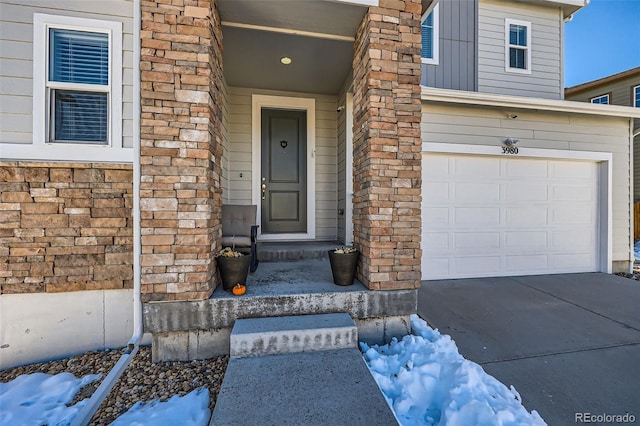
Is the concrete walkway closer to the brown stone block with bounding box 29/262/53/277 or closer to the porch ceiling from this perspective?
the brown stone block with bounding box 29/262/53/277

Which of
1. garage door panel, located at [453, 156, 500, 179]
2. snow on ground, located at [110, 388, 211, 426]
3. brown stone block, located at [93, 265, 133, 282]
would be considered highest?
garage door panel, located at [453, 156, 500, 179]

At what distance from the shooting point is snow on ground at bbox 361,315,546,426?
156 centimetres

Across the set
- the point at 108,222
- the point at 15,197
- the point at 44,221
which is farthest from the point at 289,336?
the point at 15,197

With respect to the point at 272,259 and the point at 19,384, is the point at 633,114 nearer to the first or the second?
the point at 272,259

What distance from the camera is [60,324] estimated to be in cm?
254

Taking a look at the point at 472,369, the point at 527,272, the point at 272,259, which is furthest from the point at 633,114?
the point at 272,259

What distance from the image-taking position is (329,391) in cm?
163

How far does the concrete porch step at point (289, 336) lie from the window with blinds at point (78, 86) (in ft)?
7.29

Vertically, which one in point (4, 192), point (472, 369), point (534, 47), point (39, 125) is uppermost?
point (534, 47)

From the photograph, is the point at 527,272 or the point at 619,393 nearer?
the point at 619,393

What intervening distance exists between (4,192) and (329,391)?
3094 millimetres

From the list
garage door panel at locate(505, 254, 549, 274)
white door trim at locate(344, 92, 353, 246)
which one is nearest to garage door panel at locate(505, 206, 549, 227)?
garage door panel at locate(505, 254, 549, 274)

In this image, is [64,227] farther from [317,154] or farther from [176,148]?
[317,154]

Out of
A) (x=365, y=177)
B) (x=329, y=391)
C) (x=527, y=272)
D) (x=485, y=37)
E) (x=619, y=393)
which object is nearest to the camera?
(x=329, y=391)
